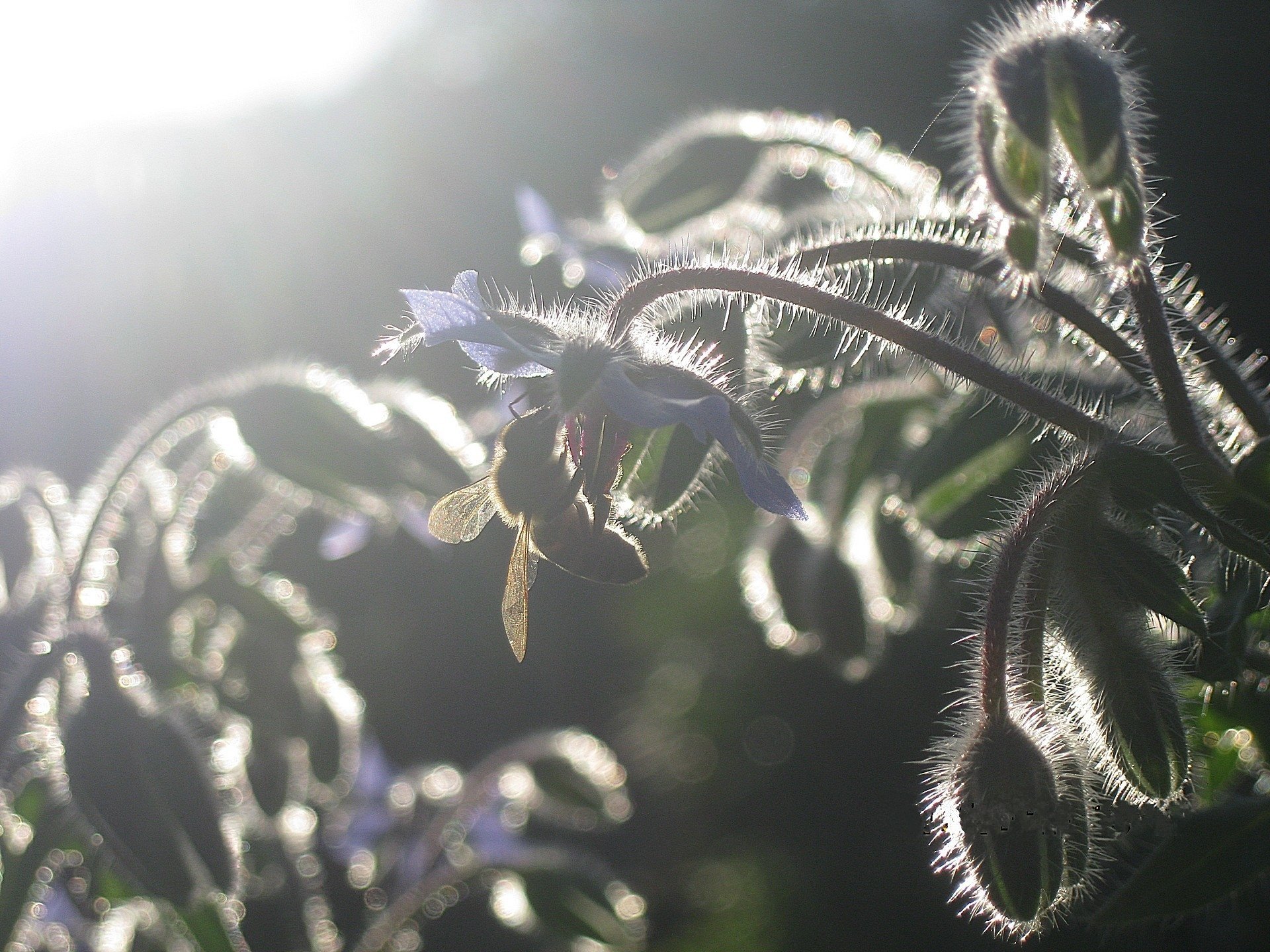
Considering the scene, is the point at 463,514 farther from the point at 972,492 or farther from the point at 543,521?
the point at 972,492

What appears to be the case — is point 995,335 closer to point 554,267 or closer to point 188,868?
point 554,267

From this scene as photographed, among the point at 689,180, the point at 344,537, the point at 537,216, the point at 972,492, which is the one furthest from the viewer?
the point at 344,537

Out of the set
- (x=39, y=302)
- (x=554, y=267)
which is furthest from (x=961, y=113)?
(x=39, y=302)

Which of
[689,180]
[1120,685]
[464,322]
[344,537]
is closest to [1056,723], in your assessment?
[1120,685]

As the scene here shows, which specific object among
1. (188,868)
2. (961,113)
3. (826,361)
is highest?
(961,113)

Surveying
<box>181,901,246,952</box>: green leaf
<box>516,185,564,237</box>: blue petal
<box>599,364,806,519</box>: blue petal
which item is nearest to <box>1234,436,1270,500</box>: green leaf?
<box>599,364,806,519</box>: blue petal

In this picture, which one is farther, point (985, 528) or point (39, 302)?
point (39, 302)

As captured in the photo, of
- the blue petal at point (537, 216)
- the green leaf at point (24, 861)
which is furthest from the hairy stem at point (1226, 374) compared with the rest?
the green leaf at point (24, 861)
